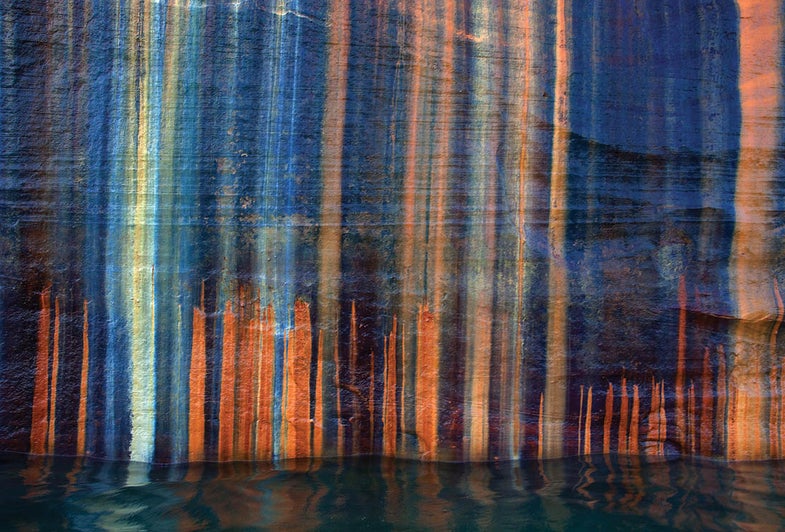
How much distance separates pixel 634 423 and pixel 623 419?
0.06 metres

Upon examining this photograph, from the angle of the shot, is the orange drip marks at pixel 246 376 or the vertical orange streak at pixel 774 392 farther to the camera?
the vertical orange streak at pixel 774 392

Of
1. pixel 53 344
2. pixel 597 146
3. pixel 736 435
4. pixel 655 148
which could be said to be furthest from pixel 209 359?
pixel 736 435

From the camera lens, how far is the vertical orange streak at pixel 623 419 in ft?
10.0

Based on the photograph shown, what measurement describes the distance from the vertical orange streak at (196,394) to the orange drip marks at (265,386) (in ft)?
0.82

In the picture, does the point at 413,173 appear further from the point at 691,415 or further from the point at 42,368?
the point at 42,368

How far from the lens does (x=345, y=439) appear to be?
2998mm

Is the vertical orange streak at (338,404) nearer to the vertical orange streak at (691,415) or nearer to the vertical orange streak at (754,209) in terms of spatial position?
the vertical orange streak at (691,415)

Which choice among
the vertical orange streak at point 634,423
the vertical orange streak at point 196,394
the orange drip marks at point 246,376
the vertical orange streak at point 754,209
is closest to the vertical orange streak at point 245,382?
the orange drip marks at point 246,376

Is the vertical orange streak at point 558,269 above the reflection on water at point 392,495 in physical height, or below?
above

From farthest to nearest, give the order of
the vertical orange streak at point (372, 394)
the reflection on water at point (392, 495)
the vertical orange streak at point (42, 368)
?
the vertical orange streak at point (372, 394)
the vertical orange streak at point (42, 368)
the reflection on water at point (392, 495)

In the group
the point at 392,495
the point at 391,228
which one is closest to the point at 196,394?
the point at 392,495

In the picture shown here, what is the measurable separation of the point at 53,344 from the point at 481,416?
6.43 ft

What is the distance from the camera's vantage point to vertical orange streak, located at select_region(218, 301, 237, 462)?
9.68 feet

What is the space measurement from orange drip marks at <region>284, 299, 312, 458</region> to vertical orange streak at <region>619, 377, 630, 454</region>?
1457 millimetres
